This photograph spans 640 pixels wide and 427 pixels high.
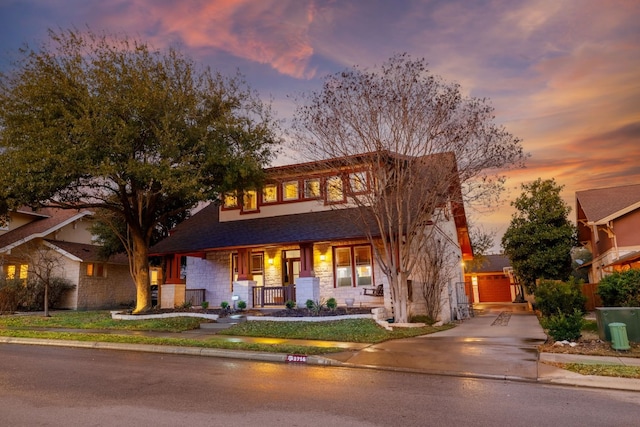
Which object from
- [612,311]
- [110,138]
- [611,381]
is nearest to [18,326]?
[110,138]

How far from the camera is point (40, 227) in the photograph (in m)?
28.6

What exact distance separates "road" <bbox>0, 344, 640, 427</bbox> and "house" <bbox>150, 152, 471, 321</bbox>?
32.0 ft

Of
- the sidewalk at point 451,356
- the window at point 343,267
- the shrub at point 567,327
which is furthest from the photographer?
the window at point 343,267

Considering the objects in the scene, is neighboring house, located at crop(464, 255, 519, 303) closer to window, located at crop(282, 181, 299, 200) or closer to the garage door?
the garage door

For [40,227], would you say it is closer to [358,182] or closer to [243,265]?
[243,265]

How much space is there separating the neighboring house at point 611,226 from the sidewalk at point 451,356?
34.1 feet

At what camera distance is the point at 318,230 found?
63.3ft

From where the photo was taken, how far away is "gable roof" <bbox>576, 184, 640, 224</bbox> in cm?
2353

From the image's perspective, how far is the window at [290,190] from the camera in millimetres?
22097

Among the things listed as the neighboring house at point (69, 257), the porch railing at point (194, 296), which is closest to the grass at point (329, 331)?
the porch railing at point (194, 296)

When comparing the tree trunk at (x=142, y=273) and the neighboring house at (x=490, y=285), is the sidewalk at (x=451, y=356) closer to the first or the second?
Answer: the tree trunk at (x=142, y=273)

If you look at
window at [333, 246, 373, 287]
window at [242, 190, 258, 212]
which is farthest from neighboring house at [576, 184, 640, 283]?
window at [242, 190, 258, 212]

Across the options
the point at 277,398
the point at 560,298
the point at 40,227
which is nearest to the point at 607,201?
the point at 560,298

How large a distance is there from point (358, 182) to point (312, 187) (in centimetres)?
417
